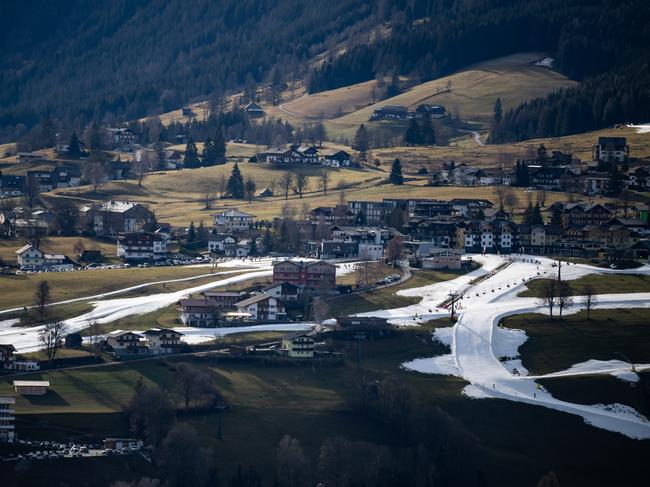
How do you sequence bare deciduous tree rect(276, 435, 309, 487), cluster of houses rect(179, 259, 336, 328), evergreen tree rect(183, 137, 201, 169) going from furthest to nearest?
evergreen tree rect(183, 137, 201, 169), cluster of houses rect(179, 259, 336, 328), bare deciduous tree rect(276, 435, 309, 487)

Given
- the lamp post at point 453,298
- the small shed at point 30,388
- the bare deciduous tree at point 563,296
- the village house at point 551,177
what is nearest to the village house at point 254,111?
the village house at point 551,177

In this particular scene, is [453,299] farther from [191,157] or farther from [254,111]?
[254,111]

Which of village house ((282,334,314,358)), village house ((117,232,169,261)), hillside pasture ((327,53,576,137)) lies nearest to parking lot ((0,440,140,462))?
village house ((282,334,314,358))

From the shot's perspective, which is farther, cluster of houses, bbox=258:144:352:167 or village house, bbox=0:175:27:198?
cluster of houses, bbox=258:144:352:167

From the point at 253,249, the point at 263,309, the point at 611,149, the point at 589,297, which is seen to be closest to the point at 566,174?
the point at 611,149

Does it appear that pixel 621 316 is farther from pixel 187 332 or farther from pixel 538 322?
pixel 187 332

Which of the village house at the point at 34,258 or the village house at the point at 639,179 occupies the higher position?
the village house at the point at 639,179

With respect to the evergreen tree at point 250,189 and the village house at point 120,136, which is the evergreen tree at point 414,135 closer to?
the evergreen tree at point 250,189

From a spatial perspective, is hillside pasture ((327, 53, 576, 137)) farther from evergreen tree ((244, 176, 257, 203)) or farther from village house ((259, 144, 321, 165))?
evergreen tree ((244, 176, 257, 203))
